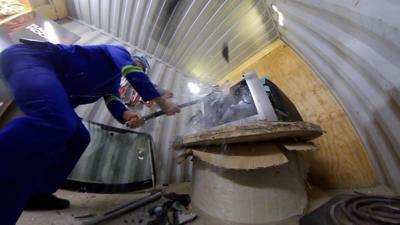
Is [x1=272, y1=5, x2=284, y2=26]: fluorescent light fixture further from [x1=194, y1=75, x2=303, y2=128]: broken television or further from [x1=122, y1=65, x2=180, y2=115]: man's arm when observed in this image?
[x1=122, y1=65, x2=180, y2=115]: man's arm

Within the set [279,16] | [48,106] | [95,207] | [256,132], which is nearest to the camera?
[48,106]

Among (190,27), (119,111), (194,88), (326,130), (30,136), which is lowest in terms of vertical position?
(30,136)

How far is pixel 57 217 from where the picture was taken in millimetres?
1104

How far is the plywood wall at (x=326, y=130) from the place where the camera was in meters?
1.49

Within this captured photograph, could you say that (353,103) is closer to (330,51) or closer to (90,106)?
(330,51)

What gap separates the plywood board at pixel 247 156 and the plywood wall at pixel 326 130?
2.30 feet

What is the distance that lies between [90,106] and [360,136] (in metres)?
2.21

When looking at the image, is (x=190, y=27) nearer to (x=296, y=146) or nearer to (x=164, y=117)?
(x=164, y=117)

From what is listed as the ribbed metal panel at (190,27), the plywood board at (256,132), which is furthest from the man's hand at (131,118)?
the ribbed metal panel at (190,27)

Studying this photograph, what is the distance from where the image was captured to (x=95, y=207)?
4.30ft

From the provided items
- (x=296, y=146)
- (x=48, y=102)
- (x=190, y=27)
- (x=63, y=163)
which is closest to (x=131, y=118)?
(x=63, y=163)

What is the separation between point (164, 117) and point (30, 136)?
5.06ft

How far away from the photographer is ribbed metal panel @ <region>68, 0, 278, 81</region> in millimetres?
1617

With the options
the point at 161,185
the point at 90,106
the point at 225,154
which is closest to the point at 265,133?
the point at 225,154
